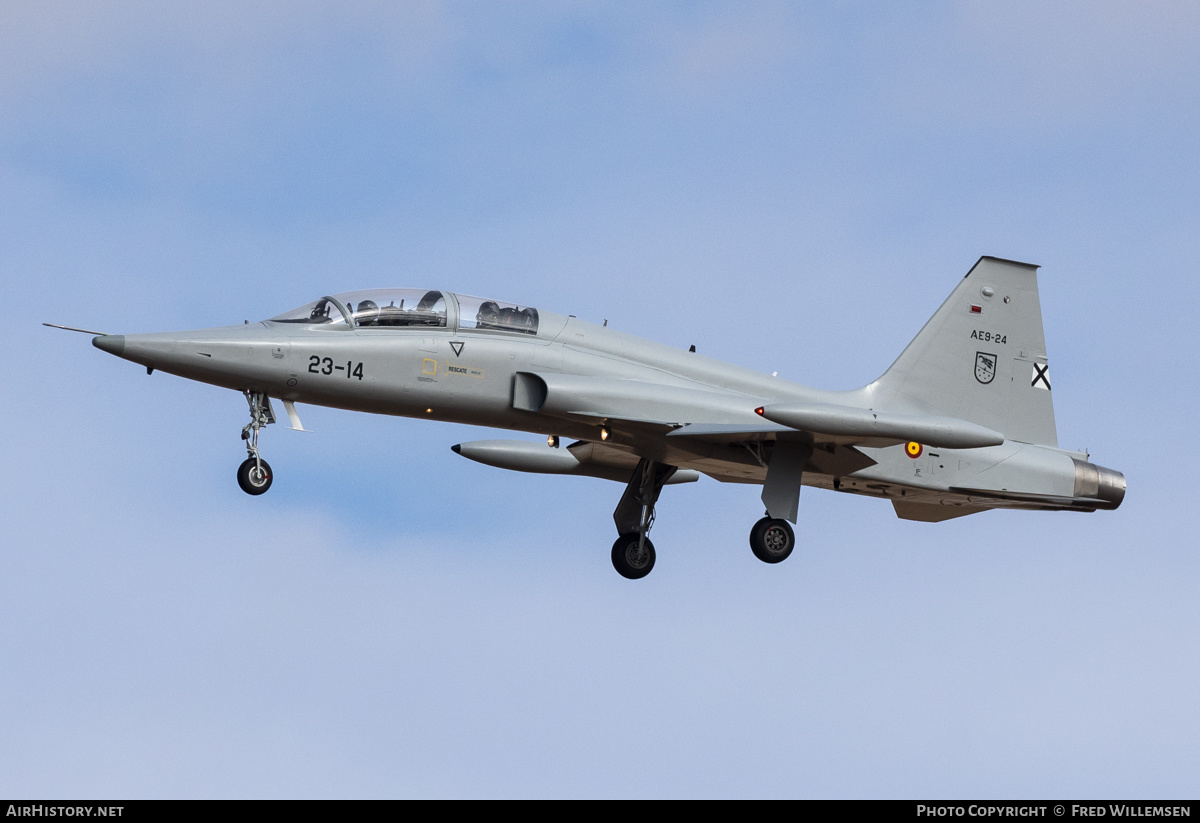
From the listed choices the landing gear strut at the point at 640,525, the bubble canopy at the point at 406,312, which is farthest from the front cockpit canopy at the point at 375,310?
the landing gear strut at the point at 640,525

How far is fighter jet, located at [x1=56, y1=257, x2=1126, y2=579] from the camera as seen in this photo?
2086 centimetres

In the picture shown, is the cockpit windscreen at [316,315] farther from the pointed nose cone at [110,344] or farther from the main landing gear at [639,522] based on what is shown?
the main landing gear at [639,522]

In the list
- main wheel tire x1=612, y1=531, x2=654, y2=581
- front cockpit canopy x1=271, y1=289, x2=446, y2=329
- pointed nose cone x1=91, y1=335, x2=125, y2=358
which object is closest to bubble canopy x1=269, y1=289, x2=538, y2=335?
front cockpit canopy x1=271, y1=289, x2=446, y2=329

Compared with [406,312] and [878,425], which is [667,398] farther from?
[406,312]

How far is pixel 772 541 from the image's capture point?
72.7 ft

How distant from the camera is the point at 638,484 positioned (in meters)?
24.3

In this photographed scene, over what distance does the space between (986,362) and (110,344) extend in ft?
44.2

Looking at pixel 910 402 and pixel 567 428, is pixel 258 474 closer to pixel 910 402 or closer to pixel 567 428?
pixel 567 428

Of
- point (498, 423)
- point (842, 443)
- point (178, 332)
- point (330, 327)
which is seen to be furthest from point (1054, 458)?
point (178, 332)

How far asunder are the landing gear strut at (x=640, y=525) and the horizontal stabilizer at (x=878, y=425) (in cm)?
387

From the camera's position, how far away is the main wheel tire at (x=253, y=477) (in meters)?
20.2

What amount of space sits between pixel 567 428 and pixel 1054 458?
789 centimetres
